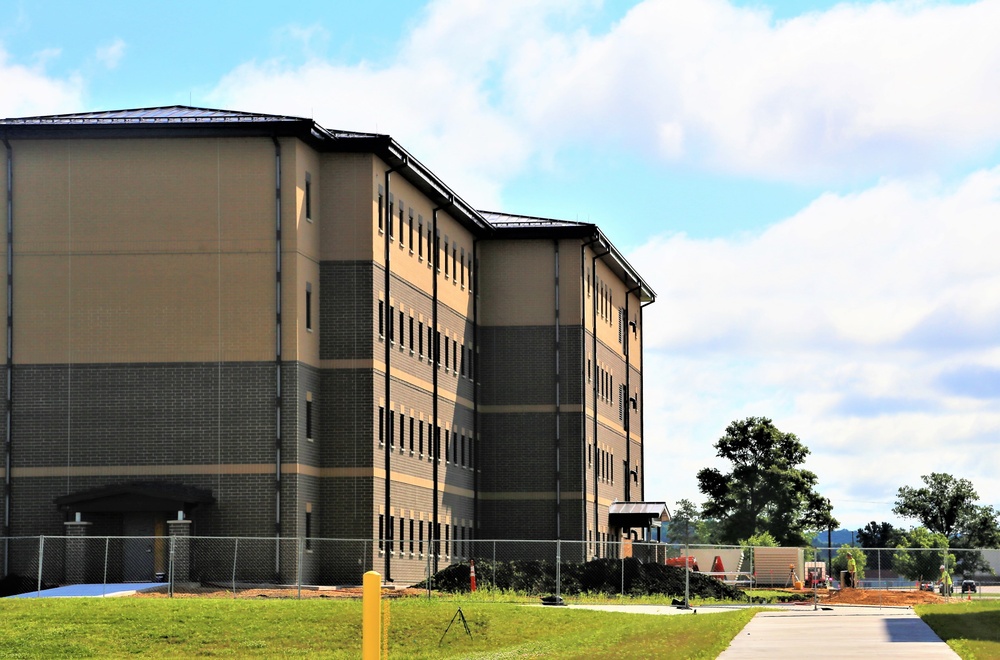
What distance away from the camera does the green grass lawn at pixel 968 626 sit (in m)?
27.5

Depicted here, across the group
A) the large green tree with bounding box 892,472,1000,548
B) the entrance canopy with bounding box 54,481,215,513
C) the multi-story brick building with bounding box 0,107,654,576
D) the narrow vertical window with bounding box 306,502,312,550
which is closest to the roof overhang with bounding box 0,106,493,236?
the multi-story brick building with bounding box 0,107,654,576

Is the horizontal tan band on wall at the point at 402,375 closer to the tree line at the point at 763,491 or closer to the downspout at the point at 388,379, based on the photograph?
the downspout at the point at 388,379

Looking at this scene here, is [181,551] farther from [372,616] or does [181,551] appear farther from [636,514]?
[372,616]

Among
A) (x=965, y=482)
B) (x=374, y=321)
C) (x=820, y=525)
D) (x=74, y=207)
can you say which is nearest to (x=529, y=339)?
(x=374, y=321)

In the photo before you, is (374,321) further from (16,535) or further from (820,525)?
(820,525)

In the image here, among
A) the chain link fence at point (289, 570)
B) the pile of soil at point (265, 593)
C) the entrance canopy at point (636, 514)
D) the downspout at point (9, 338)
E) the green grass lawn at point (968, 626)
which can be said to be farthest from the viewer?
the entrance canopy at point (636, 514)

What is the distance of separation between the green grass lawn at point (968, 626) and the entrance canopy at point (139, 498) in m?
23.2

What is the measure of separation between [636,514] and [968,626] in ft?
172

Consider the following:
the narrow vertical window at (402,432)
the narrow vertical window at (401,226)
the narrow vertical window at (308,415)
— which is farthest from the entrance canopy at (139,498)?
the narrow vertical window at (401,226)

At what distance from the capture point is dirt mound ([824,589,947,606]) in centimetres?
5506

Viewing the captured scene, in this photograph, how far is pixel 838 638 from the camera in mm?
30859

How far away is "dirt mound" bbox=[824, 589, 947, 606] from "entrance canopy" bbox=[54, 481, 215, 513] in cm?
2173

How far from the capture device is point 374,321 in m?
59.0

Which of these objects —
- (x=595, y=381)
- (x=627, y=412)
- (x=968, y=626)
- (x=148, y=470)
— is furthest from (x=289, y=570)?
(x=627, y=412)
